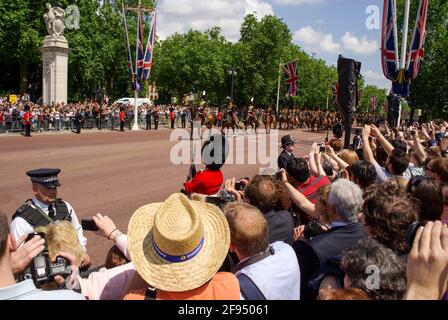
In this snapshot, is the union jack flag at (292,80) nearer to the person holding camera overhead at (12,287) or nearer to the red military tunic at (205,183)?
the red military tunic at (205,183)

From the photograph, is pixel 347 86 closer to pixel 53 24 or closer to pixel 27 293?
pixel 27 293

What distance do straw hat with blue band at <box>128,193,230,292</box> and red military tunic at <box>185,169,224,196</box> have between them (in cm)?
298

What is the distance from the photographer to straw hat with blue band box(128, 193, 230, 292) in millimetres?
2137

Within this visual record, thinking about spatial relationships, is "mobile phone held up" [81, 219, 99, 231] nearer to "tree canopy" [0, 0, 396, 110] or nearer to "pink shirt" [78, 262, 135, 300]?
"pink shirt" [78, 262, 135, 300]

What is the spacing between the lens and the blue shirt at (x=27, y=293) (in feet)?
5.95

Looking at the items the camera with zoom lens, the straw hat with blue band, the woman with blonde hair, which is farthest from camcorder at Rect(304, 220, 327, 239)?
the woman with blonde hair

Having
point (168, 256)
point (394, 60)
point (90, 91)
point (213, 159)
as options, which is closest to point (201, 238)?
point (168, 256)

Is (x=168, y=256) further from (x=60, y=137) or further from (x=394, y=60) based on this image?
(x=60, y=137)

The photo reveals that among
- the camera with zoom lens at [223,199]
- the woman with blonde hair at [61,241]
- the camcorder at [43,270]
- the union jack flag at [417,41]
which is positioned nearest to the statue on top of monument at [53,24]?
the union jack flag at [417,41]

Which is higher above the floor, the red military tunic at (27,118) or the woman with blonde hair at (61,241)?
the red military tunic at (27,118)

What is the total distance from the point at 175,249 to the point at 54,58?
103ft

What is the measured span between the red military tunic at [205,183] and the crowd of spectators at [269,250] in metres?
1.35

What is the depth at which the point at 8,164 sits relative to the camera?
1362cm
